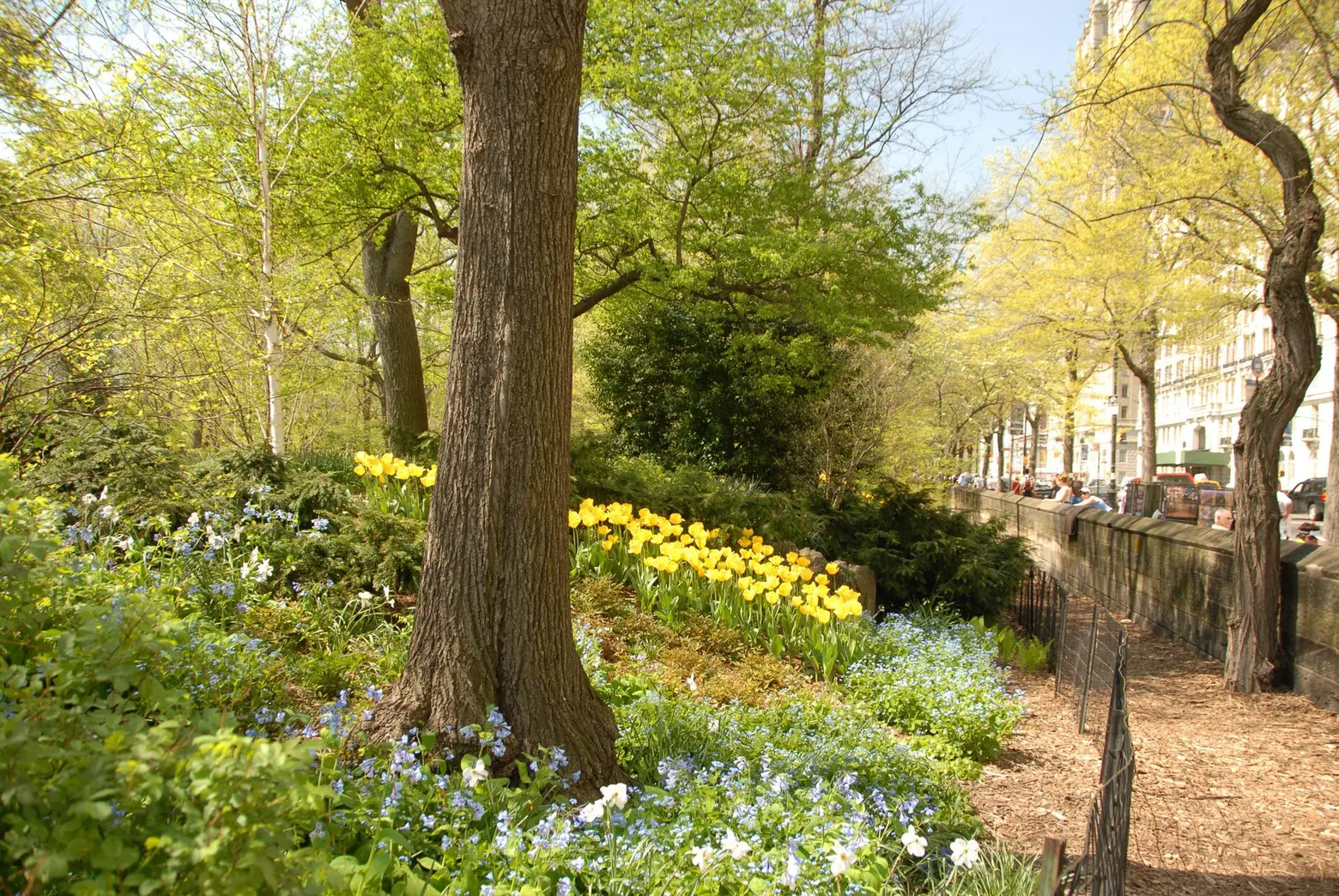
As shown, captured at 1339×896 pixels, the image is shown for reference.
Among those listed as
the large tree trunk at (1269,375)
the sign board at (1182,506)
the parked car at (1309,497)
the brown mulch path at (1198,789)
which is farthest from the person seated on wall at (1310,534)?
the parked car at (1309,497)

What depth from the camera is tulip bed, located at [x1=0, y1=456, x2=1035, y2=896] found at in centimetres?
172

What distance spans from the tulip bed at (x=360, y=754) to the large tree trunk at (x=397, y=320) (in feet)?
19.4

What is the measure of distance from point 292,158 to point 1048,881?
11048 mm

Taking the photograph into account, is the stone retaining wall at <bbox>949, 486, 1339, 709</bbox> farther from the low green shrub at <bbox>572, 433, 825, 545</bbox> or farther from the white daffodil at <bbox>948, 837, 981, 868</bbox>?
the white daffodil at <bbox>948, 837, 981, 868</bbox>

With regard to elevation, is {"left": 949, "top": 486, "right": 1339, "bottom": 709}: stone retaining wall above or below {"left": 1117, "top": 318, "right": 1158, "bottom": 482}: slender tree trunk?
below

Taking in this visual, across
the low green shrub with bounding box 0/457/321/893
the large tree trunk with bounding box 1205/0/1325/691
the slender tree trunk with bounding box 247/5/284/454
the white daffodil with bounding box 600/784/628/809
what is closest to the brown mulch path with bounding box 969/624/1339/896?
the large tree trunk with bounding box 1205/0/1325/691

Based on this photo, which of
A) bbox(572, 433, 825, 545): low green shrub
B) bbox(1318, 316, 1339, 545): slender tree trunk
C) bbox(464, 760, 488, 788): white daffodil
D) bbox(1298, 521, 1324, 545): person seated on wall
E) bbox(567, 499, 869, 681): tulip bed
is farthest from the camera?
bbox(1298, 521, 1324, 545): person seated on wall

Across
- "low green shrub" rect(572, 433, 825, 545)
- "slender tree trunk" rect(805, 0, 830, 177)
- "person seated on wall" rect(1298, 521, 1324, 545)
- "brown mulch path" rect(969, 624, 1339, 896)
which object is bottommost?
"brown mulch path" rect(969, 624, 1339, 896)

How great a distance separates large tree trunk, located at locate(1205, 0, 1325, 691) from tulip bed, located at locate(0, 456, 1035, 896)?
295 centimetres

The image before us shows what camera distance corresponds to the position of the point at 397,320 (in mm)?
12633

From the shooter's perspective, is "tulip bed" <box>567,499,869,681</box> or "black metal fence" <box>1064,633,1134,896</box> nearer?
"black metal fence" <box>1064,633,1134,896</box>

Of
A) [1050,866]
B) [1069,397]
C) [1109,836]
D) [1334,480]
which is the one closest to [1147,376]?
[1069,397]

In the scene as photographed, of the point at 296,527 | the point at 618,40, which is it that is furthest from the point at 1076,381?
the point at 296,527

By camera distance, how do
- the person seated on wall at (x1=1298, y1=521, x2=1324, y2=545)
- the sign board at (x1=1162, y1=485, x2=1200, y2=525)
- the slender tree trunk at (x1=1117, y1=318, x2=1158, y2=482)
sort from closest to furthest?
the person seated on wall at (x1=1298, y1=521, x2=1324, y2=545) → the sign board at (x1=1162, y1=485, x2=1200, y2=525) → the slender tree trunk at (x1=1117, y1=318, x2=1158, y2=482)
